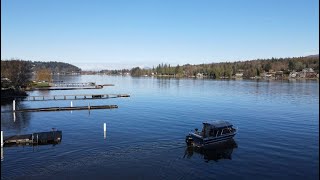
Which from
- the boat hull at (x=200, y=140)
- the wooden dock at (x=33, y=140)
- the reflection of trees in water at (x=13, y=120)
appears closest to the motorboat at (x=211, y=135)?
the boat hull at (x=200, y=140)

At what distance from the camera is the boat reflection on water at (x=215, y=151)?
4722cm

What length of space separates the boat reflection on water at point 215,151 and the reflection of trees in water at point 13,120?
119 feet

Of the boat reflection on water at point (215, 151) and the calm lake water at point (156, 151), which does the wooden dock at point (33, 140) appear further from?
the boat reflection on water at point (215, 151)

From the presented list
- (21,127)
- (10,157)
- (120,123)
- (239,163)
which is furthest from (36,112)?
(239,163)

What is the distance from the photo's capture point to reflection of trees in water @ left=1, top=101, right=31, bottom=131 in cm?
6644

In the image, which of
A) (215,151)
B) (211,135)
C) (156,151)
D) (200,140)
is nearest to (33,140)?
(156,151)

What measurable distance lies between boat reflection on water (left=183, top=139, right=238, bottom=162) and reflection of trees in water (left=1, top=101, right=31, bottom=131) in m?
36.4

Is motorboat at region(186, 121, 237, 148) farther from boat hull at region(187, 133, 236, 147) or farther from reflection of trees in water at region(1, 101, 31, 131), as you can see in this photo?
reflection of trees in water at region(1, 101, 31, 131)

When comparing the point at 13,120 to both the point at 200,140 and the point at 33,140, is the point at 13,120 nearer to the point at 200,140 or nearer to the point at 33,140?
the point at 33,140

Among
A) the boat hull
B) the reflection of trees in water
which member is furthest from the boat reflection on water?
the reflection of trees in water

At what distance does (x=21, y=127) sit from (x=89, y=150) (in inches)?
1006

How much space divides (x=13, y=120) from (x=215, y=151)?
49984 mm

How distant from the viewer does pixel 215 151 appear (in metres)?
50.4

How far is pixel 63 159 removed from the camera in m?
43.9
